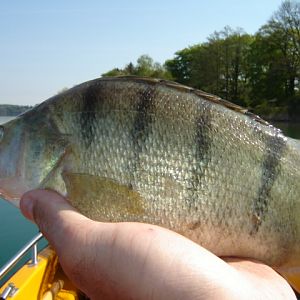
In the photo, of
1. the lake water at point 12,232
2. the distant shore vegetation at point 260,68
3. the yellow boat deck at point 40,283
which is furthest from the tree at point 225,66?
the yellow boat deck at point 40,283

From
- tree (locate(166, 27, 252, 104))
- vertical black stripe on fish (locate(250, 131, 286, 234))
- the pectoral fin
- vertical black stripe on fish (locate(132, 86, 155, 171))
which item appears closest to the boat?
the pectoral fin

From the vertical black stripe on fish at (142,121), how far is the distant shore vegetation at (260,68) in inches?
1938

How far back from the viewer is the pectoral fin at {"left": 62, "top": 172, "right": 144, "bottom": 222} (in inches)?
79.7

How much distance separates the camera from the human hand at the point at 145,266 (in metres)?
1.46

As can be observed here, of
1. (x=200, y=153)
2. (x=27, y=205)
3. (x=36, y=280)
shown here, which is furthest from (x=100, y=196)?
(x=36, y=280)

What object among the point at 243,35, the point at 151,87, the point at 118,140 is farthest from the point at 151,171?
the point at 243,35

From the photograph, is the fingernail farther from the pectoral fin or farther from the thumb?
the pectoral fin

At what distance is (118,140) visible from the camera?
2078mm

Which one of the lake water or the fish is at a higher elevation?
the fish

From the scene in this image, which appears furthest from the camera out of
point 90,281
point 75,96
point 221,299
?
point 75,96

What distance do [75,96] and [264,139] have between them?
968mm

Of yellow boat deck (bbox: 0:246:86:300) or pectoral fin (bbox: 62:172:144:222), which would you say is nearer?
pectoral fin (bbox: 62:172:144:222)

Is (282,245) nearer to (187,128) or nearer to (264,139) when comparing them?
(264,139)

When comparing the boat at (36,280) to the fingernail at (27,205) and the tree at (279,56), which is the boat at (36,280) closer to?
the fingernail at (27,205)
